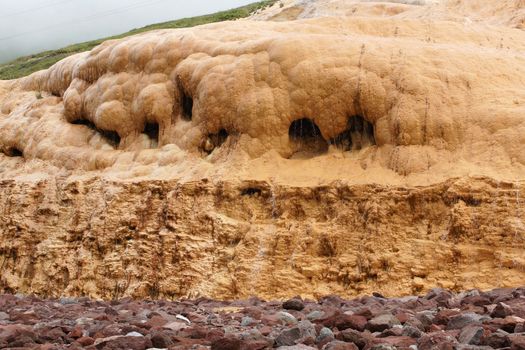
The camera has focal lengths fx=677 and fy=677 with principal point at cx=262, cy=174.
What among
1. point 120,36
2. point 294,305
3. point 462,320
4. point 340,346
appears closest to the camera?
point 340,346

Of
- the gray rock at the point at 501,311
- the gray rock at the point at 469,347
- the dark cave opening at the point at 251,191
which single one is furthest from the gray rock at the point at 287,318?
the dark cave opening at the point at 251,191

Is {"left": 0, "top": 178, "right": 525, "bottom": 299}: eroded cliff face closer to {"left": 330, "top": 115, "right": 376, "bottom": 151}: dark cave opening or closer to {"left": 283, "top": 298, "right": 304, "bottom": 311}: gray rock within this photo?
{"left": 330, "top": 115, "right": 376, "bottom": 151}: dark cave opening

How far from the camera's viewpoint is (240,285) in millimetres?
11312

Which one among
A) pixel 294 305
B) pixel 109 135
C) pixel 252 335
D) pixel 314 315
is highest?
pixel 109 135

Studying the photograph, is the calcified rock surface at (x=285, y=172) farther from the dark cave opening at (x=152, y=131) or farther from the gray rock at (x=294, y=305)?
the gray rock at (x=294, y=305)

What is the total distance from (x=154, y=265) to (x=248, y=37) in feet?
17.9

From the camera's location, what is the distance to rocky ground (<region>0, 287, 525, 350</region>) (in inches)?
210

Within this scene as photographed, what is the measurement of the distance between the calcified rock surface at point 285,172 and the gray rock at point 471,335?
464 centimetres

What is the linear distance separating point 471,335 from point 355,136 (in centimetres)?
736

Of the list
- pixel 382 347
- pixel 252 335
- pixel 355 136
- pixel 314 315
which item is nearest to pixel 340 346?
pixel 382 347

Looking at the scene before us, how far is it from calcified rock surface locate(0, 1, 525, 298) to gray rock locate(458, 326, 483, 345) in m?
4.64

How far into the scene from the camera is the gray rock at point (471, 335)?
5.20 m

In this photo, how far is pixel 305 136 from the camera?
12.8 m

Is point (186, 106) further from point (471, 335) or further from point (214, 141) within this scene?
point (471, 335)
